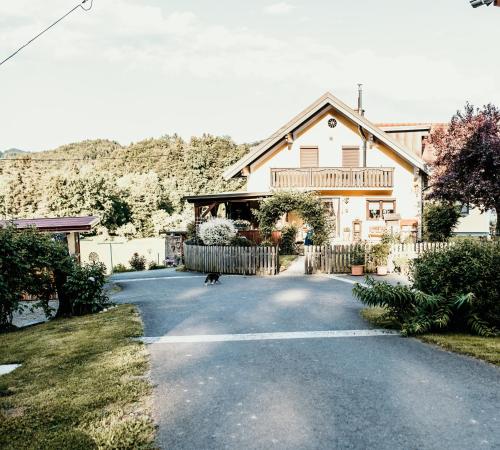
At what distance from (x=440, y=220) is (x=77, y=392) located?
76.7 feet

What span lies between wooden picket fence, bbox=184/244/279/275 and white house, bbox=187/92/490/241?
6.54 meters

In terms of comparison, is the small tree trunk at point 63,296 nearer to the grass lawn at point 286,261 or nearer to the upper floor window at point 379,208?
the grass lawn at point 286,261

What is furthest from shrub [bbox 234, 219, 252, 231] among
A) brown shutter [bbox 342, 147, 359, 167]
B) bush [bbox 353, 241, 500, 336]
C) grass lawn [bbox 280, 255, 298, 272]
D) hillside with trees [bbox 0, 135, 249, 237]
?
hillside with trees [bbox 0, 135, 249, 237]

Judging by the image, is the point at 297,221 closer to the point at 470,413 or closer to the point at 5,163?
the point at 470,413

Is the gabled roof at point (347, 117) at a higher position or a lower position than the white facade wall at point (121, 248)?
higher

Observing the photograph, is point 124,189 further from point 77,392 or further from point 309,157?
point 77,392

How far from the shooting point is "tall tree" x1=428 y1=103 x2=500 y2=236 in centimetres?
1881

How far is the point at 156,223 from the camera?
51094 mm

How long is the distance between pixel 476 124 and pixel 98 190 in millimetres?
41317

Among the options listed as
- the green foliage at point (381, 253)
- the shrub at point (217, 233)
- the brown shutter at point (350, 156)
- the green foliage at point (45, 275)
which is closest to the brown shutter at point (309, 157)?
the brown shutter at point (350, 156)

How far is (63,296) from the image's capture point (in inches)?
465

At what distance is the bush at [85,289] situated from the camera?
11586 millimetres

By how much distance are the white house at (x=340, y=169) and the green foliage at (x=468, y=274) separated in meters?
16.7

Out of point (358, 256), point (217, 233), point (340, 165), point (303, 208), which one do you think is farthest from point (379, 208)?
point (217, 233)
